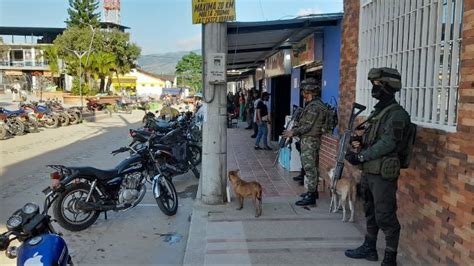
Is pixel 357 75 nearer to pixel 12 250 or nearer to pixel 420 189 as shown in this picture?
pixel 420 189

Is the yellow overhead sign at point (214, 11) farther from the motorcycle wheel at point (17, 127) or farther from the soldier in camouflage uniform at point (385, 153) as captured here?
the motorcycle wheel at point (17, 127)

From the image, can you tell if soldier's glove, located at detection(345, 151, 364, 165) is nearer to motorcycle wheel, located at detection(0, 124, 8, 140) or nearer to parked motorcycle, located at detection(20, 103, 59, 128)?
motorcycle wheel, located at detection(0, 124, 8, 140)

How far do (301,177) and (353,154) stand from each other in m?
3.53

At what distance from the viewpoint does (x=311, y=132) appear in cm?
580

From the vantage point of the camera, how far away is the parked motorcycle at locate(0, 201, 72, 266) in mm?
2495

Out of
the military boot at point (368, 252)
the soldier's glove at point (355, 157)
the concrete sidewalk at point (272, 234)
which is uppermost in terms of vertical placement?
the soldier's glove at point (355, 157)

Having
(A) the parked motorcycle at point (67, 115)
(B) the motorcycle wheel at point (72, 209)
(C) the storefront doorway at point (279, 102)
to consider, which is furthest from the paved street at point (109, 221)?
(A) the parked motorcycle at point (67, 115)

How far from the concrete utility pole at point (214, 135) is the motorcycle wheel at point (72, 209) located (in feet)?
4.87

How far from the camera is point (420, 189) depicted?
3.85 m

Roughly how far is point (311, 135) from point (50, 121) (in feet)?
53.9

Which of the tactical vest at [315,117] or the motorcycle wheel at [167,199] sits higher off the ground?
the tactical vest at [315,117]

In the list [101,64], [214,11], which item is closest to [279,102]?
[214,11]

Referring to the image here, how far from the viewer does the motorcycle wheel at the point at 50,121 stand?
62.9ft

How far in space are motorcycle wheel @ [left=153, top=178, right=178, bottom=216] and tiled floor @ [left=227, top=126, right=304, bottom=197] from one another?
53.2 inches
